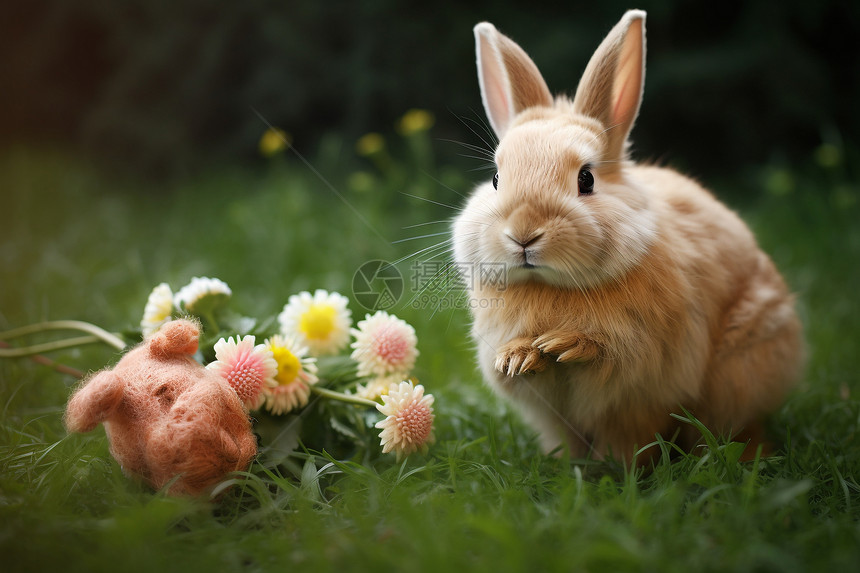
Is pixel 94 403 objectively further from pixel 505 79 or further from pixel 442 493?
pixel 505 79

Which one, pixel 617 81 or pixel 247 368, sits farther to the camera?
pixel 617 81

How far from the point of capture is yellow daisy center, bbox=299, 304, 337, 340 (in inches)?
87.5

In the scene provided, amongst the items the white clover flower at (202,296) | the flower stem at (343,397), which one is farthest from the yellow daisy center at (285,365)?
the white clover flower at (202,296)

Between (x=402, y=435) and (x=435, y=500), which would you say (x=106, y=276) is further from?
(x=435, y=500)

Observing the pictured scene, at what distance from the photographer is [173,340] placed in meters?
1.77

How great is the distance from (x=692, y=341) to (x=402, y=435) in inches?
35.8

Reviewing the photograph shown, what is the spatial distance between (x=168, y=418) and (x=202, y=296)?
657mm

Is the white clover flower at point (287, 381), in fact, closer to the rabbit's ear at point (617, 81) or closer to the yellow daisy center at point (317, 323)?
the yellow daisy center at point (317, 323)

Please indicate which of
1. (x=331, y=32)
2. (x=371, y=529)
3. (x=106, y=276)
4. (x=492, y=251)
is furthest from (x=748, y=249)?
(x=331, y=32)

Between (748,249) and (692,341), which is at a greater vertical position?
Result: (748,249)

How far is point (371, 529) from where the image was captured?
1539mm

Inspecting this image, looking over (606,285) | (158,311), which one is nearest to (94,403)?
(158,311)

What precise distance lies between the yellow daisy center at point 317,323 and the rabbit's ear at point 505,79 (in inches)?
33.9

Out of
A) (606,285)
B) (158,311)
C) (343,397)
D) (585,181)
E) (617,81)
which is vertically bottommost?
(343,397)
